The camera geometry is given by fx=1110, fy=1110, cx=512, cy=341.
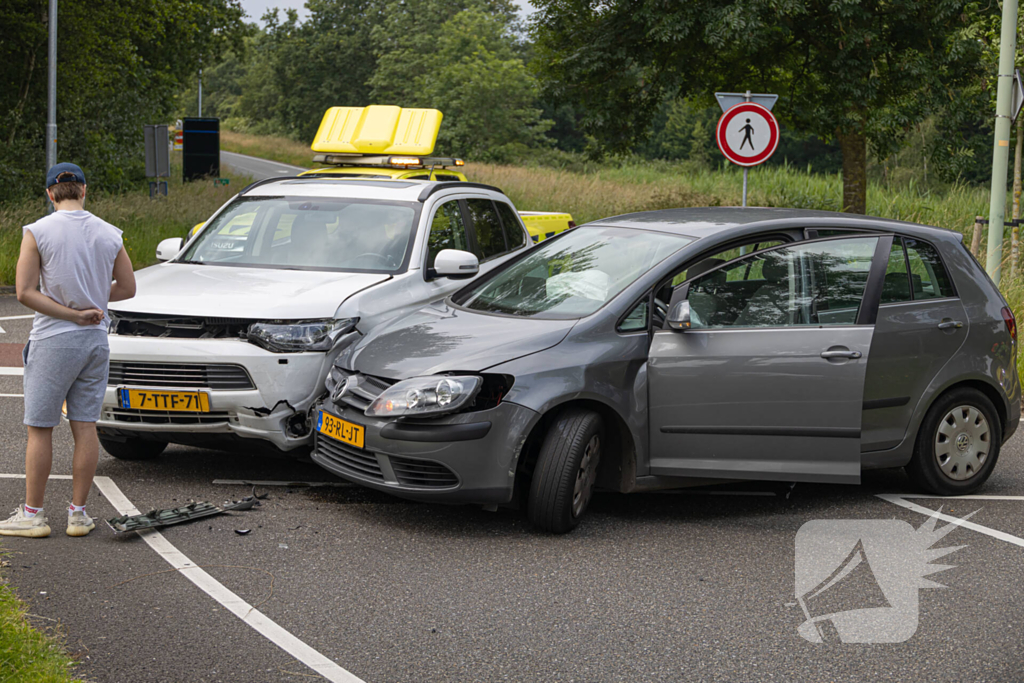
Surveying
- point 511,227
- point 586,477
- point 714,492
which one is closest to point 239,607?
point 586,477

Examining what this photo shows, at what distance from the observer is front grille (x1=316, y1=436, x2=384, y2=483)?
5410 millimetres

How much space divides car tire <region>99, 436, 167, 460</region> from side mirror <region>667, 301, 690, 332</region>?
3187mm

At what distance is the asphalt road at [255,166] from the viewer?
53.8m

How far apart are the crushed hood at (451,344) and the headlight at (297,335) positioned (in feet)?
1.00

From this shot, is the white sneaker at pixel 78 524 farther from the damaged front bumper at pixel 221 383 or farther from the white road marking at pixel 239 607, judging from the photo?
the damaged front bumper at pixel 221 383

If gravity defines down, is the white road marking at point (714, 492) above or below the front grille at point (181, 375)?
below

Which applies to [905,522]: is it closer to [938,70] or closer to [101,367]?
[101,367]

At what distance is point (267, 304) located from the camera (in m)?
6.14

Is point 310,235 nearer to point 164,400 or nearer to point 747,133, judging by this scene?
point 164,400

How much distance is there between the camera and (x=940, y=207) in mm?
20734

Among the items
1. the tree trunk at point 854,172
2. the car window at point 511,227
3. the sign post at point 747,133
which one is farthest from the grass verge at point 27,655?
the tree trunk at point 854,172

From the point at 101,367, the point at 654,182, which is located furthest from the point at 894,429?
the point at 654,182

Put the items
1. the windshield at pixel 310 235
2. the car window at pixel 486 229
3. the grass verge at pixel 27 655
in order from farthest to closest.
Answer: the car window at pixel 486 229 < the windshield at pixel 310 235 < the grass verge at pixel 27 655

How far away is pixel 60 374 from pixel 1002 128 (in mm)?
9828
